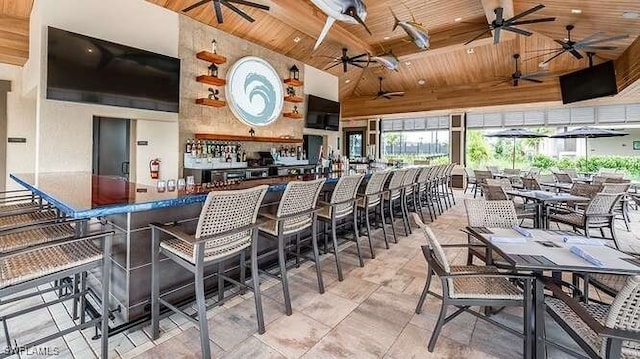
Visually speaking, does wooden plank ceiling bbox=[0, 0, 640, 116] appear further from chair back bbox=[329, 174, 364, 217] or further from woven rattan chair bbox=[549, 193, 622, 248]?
chair back bbox=[329, 174, 364, 217]

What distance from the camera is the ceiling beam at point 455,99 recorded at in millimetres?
8781

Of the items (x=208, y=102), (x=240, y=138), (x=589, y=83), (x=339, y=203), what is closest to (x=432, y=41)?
(x=589, y=83)

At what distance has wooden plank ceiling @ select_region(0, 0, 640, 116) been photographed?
5312 mm

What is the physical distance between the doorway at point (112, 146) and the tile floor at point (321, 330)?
3.67 meters

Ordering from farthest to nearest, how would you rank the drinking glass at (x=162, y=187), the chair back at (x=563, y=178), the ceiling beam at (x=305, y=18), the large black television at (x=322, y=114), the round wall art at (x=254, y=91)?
the large black television at (x=322, y=114) → the chair back at (x=563, y=178) → the round wall art at (x=254, y=91) → the ceiling beam at (x=305, y=18) → the drinking glass at (x=162, y=187)

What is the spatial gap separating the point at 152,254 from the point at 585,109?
12056 mm

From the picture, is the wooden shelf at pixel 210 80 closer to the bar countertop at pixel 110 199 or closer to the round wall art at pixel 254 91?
the round wall art at pixel 254 91

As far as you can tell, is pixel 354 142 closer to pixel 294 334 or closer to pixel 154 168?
pixel 154 168

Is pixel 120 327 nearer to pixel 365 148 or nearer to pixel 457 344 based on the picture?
pixel 457 344

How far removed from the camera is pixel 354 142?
46.3 ft

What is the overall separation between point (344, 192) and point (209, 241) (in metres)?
1.66

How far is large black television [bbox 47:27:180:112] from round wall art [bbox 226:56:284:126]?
133cm

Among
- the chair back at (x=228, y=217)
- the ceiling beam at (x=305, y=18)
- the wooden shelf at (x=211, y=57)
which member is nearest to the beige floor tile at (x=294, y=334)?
the chair back at (x=228, y=217)

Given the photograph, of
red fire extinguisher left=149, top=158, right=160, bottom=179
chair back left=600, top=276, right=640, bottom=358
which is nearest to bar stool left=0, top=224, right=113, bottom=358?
chair back left=600, top=276, right=640, bottom=358
